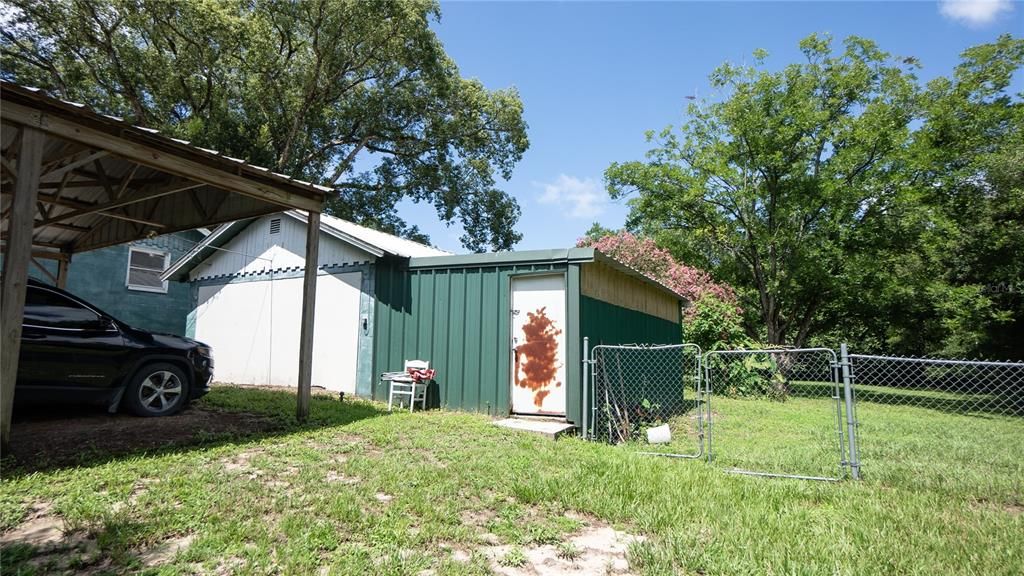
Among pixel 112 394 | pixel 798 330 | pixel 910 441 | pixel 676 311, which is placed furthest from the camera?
pixel 798 330

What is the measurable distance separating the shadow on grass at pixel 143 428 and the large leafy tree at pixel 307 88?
9.43 metres

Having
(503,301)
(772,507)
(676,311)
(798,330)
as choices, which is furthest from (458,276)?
(798,330)

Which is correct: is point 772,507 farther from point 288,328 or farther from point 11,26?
point 11,26

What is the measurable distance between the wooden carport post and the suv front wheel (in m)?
1.79

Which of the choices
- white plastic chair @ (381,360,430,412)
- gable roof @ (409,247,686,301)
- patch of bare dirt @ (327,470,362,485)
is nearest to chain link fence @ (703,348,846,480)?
gable roof @ (409,247,686,301)

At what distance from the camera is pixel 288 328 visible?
995 cm

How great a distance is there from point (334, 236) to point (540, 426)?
217 inches

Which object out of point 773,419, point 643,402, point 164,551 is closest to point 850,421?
point 643,402

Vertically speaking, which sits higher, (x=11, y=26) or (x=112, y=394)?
(x=11, y=26)

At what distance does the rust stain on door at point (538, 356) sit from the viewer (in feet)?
23.4

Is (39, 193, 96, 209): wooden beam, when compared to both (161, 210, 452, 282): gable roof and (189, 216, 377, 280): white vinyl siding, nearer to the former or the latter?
(161, 210, 452, 282): gable roof

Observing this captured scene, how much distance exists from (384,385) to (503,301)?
9.04ft

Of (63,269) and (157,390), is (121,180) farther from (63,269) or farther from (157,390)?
(63,269)

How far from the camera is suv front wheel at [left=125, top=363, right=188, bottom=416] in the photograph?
18.8 ft
